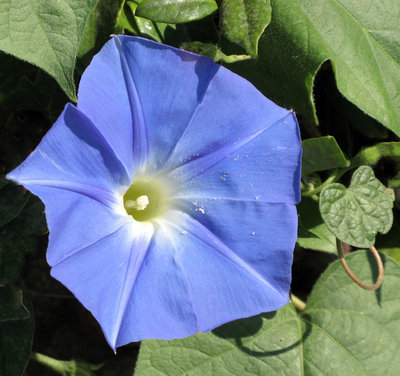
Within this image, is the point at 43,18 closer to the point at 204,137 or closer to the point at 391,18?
the point at 204,137

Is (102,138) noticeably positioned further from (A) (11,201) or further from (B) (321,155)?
(B) (321,155)

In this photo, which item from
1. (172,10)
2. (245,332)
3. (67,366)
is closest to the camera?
(172,10)

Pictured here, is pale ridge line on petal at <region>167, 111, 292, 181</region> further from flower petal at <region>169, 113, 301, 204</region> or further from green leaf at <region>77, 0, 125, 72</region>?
green leaf at <region>77, 0, 125, 72</region>

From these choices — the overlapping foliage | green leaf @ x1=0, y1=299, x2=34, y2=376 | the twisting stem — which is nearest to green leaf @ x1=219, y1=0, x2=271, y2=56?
the overlapping foliage

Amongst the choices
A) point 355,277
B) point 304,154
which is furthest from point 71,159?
point 355,277

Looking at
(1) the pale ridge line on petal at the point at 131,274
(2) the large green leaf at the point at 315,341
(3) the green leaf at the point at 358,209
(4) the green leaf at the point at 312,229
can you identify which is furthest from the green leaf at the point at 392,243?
(1) the pale ridge line on petal at the point at 131,274

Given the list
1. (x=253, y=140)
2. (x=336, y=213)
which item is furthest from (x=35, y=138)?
(x=336, y=213)

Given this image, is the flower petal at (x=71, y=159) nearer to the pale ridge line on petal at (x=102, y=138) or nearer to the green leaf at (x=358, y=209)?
the pale ridge line on petal at (x=102, y=138)
